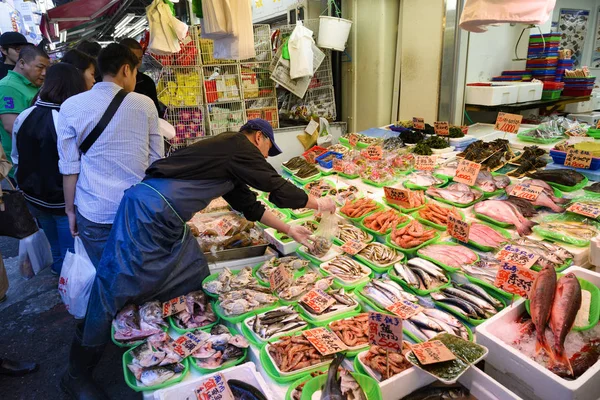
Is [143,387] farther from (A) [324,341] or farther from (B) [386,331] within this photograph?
(B) [386,331]

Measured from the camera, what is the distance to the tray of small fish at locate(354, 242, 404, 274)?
2922mm

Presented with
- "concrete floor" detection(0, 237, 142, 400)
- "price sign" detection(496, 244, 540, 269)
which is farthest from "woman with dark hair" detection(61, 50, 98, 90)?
"price sign" detection(496, 244, 540, 269)

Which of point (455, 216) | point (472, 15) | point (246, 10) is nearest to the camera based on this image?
point (455, 216)

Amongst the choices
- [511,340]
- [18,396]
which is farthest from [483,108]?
[18,396]

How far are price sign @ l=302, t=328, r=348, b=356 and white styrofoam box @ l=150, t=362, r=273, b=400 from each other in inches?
13.3

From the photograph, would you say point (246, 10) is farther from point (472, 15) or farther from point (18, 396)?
point (18, 396)

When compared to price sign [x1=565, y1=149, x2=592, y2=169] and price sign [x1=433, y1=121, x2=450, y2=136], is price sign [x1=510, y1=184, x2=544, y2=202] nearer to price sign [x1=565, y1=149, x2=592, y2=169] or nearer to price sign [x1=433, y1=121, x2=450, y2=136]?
price sign [x1=565, y1=149, x2=592, y2=169]

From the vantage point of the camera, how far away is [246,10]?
459cm

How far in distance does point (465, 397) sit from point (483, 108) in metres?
5.51

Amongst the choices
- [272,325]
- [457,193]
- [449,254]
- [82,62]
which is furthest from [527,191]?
[82,62]

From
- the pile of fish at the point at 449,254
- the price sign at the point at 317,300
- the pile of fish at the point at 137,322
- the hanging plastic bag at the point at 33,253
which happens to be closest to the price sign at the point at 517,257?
the pile of fish at the point at 449,254

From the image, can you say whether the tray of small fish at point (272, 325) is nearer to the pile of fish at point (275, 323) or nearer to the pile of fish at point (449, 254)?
the pile of fish at point (275, 323)

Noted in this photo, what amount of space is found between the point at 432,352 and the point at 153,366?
1.47 m

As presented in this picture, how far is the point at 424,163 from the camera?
4641 mm
